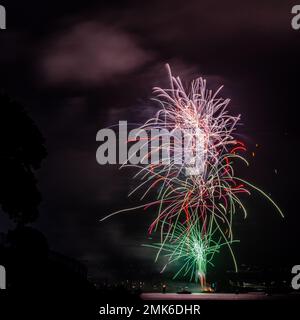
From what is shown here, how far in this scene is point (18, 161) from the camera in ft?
105

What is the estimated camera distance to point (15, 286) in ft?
97.6

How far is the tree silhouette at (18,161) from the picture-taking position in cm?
3105

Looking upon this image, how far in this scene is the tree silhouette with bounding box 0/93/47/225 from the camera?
31.0m
